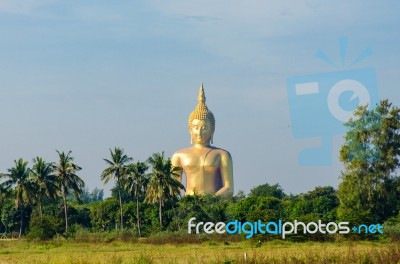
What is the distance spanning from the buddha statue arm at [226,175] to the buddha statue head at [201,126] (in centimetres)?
267

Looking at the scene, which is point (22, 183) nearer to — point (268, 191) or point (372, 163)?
point (372, 163)

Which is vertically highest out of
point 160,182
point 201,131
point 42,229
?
point 201,131

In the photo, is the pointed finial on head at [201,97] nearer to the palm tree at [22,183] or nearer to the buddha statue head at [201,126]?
the buddha statue head at [201,126]

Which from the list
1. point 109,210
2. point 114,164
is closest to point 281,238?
point 114,164

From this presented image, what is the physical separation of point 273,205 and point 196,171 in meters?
17.6

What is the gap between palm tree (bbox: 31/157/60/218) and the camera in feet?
212

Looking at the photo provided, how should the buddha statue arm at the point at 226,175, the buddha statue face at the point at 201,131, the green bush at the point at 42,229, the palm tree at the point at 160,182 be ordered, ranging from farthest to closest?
the buddha statue face at the point at 201,131 < the buddha statue arm at the point at 226,175 < the palm tree at the point at 160,182 < the green bush at the point at 42,229

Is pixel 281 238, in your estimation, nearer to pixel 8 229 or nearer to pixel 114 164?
pixel 114 164

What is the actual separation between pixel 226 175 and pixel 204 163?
2428mm

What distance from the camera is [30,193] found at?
211ft

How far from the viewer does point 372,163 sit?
57469mm

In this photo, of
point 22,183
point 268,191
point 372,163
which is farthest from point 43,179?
point 268,191

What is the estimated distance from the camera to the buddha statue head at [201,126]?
8950 cm

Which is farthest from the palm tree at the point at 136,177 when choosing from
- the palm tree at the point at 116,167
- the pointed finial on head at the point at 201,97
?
the pointed finial on head at the point at 201,97
